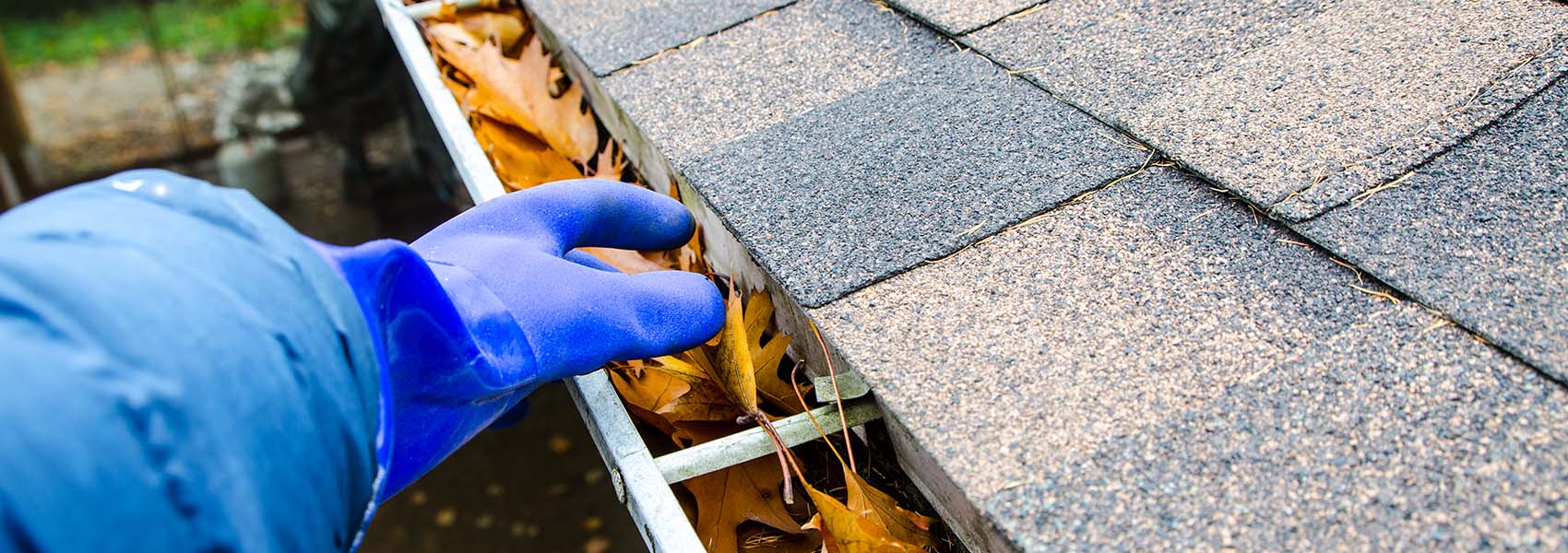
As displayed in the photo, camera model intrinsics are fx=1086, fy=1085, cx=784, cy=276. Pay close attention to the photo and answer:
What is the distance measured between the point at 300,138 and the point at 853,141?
6691 millimetres

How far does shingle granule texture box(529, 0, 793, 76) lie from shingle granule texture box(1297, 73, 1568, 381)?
923mm

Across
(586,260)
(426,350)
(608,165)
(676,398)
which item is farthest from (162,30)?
(426,350)

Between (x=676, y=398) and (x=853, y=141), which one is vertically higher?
(x=853, y=141)

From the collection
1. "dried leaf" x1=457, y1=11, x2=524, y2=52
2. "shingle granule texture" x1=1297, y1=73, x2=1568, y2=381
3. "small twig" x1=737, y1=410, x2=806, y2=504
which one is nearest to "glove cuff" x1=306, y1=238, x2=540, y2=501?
"small twig" x1=737, y1=410, x2=806, y2=504

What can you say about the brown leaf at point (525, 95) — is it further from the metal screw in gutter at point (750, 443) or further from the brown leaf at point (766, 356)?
the metal screw in gutter at point (750, 443)

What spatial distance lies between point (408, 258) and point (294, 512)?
253 millimetres

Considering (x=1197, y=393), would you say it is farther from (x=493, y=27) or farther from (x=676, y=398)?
(x=493, y=27)

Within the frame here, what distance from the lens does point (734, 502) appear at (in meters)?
1.14

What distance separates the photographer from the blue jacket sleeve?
0.63 meters

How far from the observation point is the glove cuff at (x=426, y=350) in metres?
0.90

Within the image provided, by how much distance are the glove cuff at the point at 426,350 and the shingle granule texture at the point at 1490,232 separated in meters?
0.75

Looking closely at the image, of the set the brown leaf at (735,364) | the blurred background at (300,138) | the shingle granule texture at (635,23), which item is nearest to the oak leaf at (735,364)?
the brown leaf at (735,364)

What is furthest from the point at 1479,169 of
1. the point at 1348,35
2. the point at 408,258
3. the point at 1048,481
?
the point at 408,258

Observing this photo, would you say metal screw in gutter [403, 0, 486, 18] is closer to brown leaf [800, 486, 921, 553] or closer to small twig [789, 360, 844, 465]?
small twig [789, 360, 844, 465]
